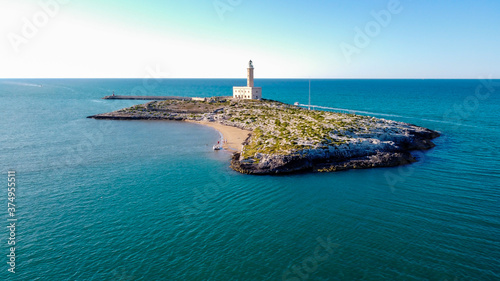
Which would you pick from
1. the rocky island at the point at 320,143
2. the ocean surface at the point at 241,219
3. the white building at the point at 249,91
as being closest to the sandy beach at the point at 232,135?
the rocky island at the point at 320,143

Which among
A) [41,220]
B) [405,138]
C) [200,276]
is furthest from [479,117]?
[41,220]

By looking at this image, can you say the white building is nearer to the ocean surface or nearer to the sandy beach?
the sandy beach

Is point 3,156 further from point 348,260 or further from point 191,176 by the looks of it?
point 348,260

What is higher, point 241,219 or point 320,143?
point 320,143

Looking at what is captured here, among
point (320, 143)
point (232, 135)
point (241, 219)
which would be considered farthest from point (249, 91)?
point (241, 219)

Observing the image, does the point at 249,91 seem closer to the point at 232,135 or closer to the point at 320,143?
the point at 232,135

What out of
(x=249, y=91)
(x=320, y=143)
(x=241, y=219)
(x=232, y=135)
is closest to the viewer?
(x=241, y=219)
